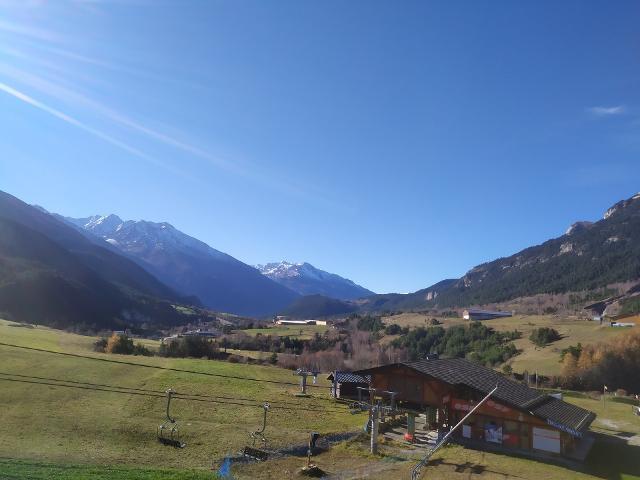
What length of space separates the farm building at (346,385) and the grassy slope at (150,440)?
8727mm

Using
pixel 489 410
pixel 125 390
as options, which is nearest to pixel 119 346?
pixel 125 390

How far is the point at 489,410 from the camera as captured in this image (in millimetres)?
42844

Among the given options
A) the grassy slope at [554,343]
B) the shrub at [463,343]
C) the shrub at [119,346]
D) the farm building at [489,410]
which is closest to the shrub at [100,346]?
the shrub at [119,346]

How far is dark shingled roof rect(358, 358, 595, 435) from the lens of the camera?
1620 inches

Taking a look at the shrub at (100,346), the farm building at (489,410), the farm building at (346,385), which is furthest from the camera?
the shrub at (100,346)

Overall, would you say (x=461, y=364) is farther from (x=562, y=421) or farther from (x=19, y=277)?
(x=19, y=277)

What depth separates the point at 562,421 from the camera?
40.8 meters

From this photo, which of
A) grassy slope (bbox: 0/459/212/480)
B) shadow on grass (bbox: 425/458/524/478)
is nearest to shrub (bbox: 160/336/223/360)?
grassy slope (bbox: 0/459/212/480)

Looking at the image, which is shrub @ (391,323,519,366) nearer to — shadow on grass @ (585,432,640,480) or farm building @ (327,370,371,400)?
farm building @ (327,370,371,400)

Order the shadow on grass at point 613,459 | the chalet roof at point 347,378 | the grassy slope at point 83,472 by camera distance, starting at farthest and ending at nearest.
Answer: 1. the chalet roof at point 347,378
2. the shadow on grass at point 613,459
3. the grassy slope at point 83,472

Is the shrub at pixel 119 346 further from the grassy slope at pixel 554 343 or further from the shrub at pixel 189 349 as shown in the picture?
the grassy slope at pixel 554 343

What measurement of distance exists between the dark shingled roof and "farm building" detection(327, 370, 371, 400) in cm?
729

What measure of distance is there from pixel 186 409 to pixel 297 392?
60.7ft

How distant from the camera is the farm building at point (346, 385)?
60406mm
